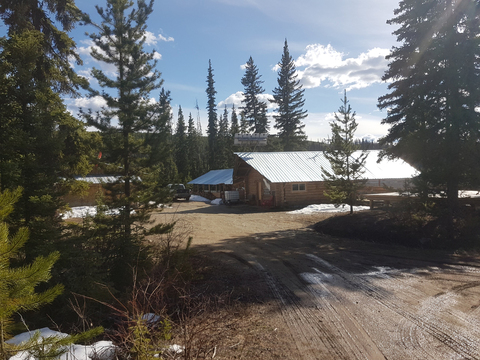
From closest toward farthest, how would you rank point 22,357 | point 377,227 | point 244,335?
point 22,357
point 244,335
point 377,227

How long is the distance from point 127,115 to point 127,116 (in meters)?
0.10

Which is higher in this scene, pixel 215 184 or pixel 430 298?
pixel 215 184

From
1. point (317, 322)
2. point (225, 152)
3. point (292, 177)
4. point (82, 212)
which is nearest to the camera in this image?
point (317, 322)

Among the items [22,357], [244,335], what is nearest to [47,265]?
[22,357]

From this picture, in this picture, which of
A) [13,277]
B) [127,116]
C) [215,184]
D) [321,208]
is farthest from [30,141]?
[215,184]

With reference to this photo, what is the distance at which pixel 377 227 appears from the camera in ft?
44.2

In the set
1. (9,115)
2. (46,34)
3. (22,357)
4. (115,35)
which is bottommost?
(22,357)

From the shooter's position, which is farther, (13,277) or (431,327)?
(431,327)

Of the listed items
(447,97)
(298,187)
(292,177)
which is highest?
(447,97)

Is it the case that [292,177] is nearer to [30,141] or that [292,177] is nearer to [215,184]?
[215,184]

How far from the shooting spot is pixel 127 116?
966 cm

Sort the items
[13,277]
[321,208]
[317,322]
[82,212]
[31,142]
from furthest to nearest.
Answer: [321,208] → [82,212] → [31,142] → [317,322] → [13,277]

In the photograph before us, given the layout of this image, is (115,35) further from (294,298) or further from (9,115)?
(294,298)

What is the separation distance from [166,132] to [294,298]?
259 inches
